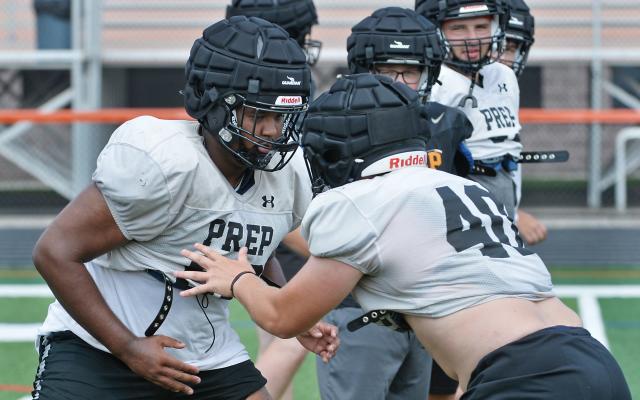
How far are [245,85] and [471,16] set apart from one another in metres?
1.54

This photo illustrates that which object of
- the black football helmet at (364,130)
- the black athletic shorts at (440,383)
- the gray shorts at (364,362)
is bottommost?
the black athletic shorts at (440,383)

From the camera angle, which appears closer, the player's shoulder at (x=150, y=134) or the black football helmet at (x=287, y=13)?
the player's shoulder at (x=150, y=134)

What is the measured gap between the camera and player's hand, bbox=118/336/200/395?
3.31 m

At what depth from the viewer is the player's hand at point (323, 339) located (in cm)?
353

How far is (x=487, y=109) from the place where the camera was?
467 centimetres

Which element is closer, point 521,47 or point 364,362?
point 364,362

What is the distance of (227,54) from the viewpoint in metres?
3.43

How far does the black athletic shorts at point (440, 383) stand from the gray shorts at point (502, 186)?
74 centimetres

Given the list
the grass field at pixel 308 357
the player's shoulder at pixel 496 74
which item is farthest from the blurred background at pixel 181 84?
the player's shoulder at pixel 496 74

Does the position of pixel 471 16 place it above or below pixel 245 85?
above

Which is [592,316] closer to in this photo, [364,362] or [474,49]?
[474,49]

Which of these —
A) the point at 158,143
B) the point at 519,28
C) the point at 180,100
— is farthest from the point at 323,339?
the point at 180,100

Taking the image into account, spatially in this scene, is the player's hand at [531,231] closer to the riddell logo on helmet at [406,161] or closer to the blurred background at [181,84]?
the riddell logo on helmet at [406,161]

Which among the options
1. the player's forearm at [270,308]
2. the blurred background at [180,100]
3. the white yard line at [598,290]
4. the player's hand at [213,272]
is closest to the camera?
the player's forearm at [270,308]
